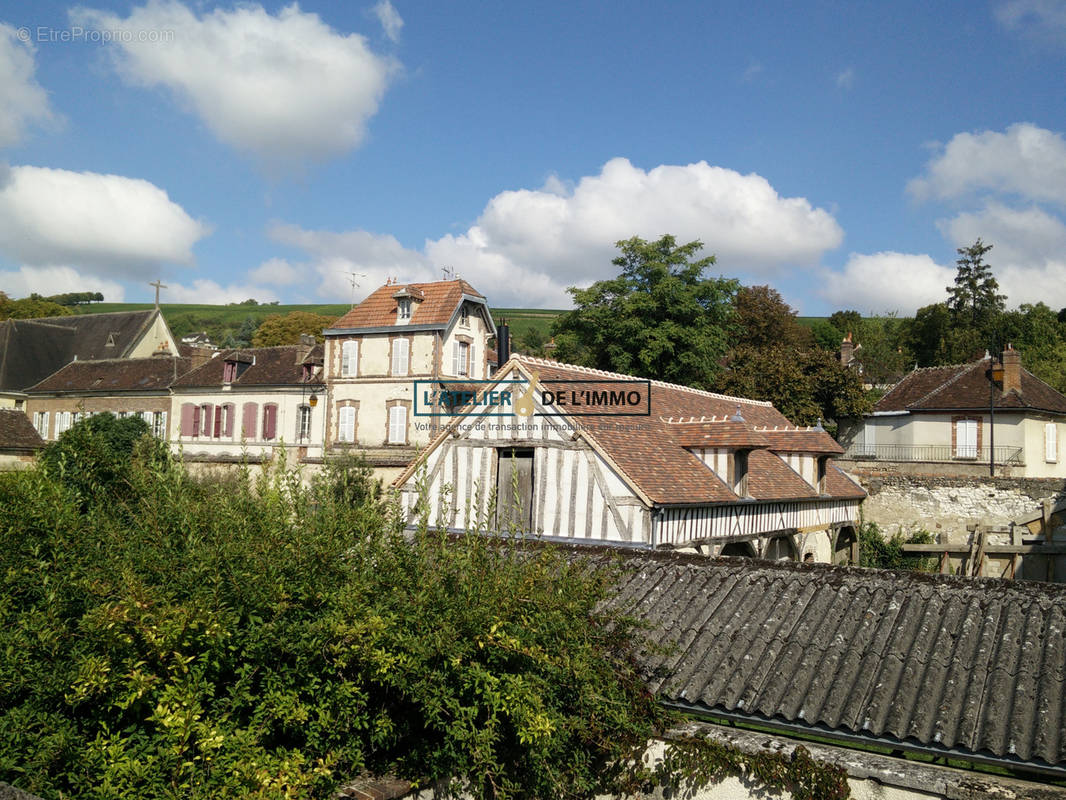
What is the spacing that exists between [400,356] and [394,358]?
0.25 metres

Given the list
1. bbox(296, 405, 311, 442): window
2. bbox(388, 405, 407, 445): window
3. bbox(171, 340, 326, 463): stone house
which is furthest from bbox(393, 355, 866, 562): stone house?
bbox(296, 405, 311, 442): window

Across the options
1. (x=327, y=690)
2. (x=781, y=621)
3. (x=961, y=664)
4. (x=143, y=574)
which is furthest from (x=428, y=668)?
(x=961, y=664)

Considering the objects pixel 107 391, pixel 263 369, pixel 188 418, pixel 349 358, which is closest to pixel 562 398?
pixel 349 358

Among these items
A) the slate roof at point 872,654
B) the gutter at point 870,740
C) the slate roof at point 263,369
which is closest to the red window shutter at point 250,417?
the slate roof at point 263,369

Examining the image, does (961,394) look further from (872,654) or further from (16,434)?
(16,434)

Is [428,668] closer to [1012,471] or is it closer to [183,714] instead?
[183,714]

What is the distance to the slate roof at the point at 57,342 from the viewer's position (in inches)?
1454

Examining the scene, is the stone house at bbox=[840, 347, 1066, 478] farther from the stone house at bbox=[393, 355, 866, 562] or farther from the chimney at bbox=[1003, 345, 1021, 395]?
the stone house at bbox=[393, 355, 866, 562]

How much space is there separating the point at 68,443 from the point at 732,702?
224 inches

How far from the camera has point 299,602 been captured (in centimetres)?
455

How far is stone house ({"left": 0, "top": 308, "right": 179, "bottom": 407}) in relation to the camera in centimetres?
3672

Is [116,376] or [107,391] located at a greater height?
[116,376]

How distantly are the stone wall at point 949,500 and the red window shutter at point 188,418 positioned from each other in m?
23.7

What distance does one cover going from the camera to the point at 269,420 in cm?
2973
